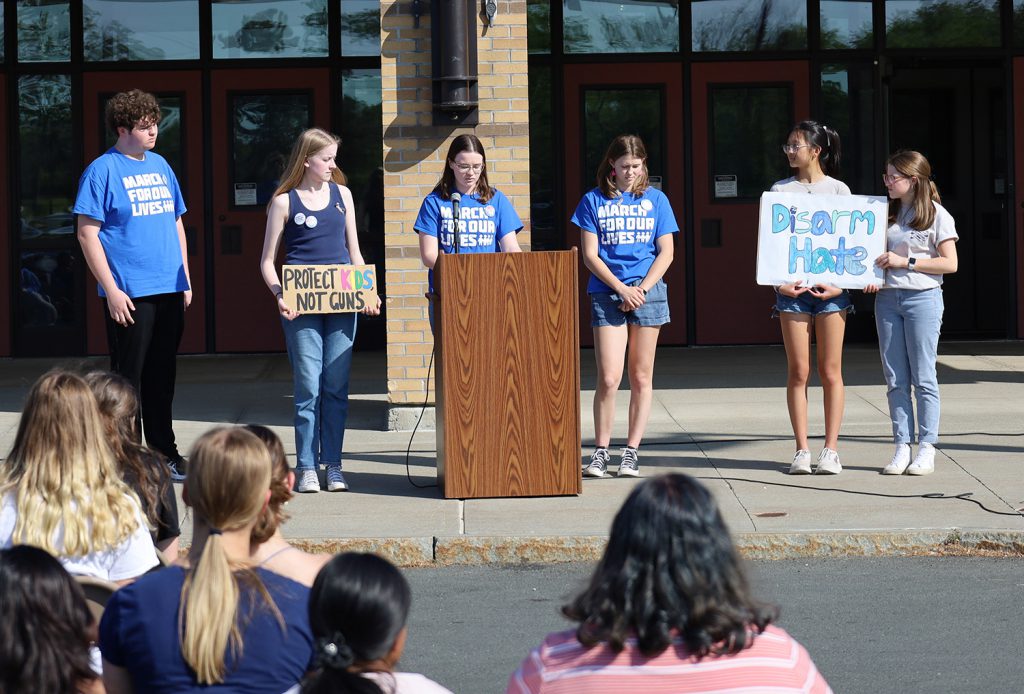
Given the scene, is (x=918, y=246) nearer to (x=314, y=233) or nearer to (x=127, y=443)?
(x=314, y=233)

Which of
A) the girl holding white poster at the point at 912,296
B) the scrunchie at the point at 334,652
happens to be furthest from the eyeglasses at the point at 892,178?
the scrunchie at the point at 334,652

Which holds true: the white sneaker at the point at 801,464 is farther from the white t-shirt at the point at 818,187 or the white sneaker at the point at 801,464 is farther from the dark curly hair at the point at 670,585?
the dark curly hair at the point at 670,585

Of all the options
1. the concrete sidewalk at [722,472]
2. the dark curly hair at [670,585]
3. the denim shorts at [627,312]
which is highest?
the denim shorts at [627,312]

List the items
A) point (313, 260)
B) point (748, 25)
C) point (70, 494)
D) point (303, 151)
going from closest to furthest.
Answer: point (70, 494), point (303, 151), point (313, 260), point (748, 25)

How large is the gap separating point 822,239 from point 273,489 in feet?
15.9

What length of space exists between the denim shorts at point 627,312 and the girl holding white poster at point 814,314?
620 millimetres

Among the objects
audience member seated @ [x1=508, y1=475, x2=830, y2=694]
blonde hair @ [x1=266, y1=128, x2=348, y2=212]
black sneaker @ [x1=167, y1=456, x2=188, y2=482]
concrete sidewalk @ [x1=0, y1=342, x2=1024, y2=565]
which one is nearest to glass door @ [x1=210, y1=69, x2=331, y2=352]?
concrete sidewalk @ [x1=0, y1=342, x2=1024, y2=565]

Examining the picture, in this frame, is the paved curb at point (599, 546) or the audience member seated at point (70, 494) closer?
the audience member seated at point (70, 494)

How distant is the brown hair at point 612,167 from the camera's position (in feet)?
25.2

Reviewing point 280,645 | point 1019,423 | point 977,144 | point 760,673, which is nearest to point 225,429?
point 280,645

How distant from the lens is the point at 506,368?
23.9ft

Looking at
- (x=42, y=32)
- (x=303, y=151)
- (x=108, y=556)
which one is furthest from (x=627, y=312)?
(x=42, y=32)

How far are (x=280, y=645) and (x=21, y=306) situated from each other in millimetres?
11249

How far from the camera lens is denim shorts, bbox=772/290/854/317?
785cm
